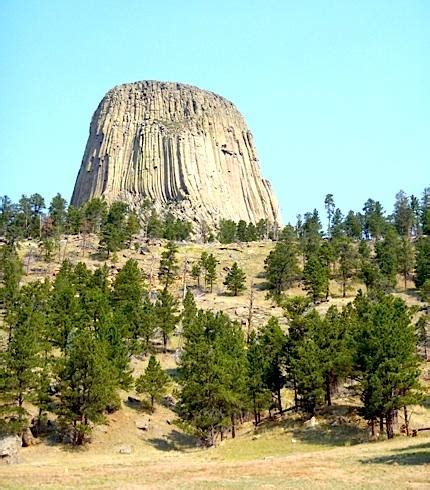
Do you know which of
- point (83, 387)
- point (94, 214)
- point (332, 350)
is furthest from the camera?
point (94, 214)

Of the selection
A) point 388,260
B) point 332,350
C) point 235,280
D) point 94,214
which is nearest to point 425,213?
point 388,260

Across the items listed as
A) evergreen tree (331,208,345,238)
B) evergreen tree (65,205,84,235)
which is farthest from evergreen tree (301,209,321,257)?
evergreen tree (65,205,84,235)

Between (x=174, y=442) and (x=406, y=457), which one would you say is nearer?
(x=406, y=457)

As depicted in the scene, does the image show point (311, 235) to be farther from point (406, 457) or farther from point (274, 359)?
point (406, 457)

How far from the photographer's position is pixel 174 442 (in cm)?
6053

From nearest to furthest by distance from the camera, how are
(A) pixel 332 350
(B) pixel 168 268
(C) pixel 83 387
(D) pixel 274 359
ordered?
(C) pixel 83 387 < (A) pixel 332 350 < (D) pixel 274 359 < (B) pixel 168 268

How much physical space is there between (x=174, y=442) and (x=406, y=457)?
2909 centimetres

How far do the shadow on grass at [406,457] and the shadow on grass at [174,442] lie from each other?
23699 millimetres

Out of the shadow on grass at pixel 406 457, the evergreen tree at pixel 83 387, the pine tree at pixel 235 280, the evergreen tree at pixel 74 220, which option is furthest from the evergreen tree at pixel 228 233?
the shadow on grass at pixel 406 457

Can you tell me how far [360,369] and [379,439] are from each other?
618cm

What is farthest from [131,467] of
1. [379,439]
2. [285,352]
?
[285,352]

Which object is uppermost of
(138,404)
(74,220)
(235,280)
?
(74,220)

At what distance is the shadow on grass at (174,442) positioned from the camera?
5801cm

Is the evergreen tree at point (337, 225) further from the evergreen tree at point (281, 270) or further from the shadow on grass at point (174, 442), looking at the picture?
the shadow on grass at point (174, 442)
